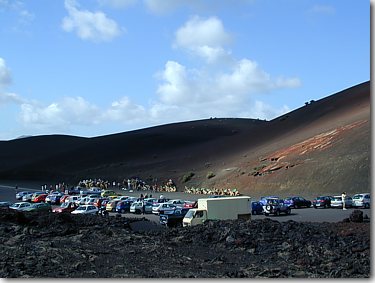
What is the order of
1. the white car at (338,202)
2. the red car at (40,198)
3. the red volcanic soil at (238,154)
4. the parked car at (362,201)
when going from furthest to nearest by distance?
1. the red volcanic soil at (238,154)
2. the red car at (40,198)
3. the white car at (338,202)
4. the parked car at (362,201)

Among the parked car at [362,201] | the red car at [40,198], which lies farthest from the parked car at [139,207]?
the red car at [40,198]

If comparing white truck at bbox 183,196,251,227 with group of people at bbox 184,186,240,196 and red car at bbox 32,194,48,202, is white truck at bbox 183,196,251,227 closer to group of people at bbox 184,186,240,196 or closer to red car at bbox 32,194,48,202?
group of people at bbox 184,186,240,196

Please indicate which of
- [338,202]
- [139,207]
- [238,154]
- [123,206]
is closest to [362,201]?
[338,202]

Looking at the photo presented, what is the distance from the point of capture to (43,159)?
154 m

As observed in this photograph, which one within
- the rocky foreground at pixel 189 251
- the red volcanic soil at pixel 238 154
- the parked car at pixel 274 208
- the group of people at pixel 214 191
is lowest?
the rocky foreground at pixel 189 251

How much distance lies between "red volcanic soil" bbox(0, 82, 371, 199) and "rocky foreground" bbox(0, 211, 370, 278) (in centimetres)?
4017

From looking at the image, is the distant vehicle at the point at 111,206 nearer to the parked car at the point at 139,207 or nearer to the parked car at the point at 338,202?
the parked car at the point at 139,207

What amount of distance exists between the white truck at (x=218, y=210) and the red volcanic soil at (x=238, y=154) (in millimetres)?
31473

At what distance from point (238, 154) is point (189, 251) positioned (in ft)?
281

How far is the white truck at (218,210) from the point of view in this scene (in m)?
33.1

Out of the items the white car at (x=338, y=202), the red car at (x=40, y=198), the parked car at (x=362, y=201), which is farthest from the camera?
the red car at (x=40, y=198)

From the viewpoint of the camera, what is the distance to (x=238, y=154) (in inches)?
4220

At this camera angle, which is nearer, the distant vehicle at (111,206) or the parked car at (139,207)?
the parked car at (139,207)

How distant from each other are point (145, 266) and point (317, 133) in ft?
260
